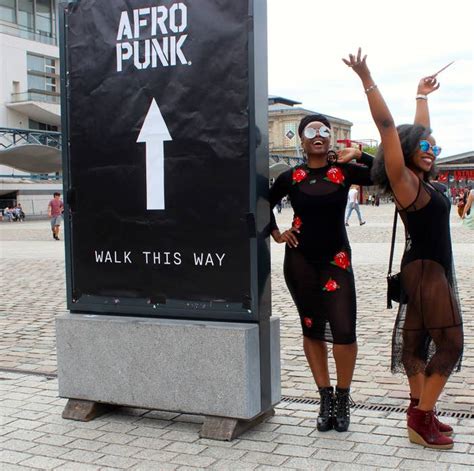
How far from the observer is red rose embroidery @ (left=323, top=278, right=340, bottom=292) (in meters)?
4.24

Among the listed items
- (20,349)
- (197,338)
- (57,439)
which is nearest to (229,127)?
(197,338)

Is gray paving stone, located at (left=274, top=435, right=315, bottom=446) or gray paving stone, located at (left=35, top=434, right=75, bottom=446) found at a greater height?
gray paving stone, located at (left=274, top=435, right=315, bottom=446)

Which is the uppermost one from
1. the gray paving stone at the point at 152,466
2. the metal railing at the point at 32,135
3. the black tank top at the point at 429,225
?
the metal railing at the point at 32,135

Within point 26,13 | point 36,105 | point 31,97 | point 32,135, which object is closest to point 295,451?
point 32,135

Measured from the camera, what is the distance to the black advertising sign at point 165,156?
4.24 m

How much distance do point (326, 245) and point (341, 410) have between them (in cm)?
102

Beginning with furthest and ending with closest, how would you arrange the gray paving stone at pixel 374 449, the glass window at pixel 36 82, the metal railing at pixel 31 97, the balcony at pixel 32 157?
the glass window at pixel 36 82
the metal railing at pixel 31 97
the balcony at pixel 32 157
the gray paving stone at pixel 374 449

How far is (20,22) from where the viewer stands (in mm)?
53688

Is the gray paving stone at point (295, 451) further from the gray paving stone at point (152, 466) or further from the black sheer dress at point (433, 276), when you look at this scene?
the black sheer dress at point (433, 276)

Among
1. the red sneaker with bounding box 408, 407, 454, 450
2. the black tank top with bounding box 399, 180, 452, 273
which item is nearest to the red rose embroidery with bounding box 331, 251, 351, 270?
the black tank top with bounding box 399, 180, 452, 273

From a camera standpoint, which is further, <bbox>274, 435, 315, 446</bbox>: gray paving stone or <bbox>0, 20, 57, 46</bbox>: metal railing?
<bbox>0, 20, 57, 46</bbox>: metal railing

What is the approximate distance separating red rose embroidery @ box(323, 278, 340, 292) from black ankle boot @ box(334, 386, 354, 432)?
64 centimetres

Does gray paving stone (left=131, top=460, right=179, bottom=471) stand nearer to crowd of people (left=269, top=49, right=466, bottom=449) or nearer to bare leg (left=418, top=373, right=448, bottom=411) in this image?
crowd of people (left=269, top=49, right=466, bottom=449)

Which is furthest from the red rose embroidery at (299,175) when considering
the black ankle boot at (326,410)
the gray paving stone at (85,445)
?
the gray paving stone at (85,445)
